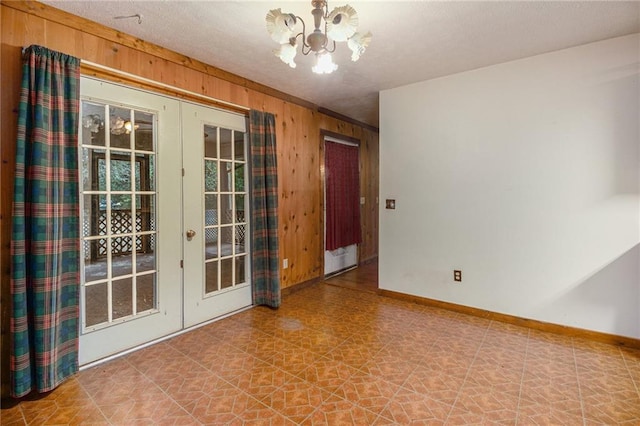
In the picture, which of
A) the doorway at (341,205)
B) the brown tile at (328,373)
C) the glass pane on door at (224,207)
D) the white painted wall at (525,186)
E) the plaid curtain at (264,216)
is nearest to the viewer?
the brown tile at (328,373)

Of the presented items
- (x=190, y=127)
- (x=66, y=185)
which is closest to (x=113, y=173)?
(x=66, y=185)

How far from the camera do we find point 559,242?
2832 mm

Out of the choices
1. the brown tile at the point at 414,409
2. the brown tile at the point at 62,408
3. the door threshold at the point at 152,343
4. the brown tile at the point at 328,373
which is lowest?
the brown tile at the point at 414,409

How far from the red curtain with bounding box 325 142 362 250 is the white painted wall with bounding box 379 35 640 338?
1.09 meters

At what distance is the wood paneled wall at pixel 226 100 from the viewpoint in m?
1.94

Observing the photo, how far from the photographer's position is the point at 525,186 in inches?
117

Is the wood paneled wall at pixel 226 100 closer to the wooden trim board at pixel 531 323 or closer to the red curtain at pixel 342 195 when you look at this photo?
the red curtain at pixel 342 195

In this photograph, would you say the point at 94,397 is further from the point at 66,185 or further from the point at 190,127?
the point at 190,127

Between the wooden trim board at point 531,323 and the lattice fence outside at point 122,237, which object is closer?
the lattice fence outside at point 122,237

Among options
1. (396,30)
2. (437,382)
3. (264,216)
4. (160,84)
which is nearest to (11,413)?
(264,216)

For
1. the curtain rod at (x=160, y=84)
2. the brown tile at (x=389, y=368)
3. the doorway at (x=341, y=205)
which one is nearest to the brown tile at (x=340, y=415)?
the brown tile at (x=389, y=368)

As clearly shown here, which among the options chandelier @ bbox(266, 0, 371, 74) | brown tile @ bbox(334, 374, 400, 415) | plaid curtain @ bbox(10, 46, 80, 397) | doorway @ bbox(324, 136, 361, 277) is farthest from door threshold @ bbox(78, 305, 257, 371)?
chandelier @ bbox(266, 0, 371, 74)

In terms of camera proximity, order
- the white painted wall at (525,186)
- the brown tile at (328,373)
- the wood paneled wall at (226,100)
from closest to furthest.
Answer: the wood paneled wall at (226,100)
the brown tile at (328,373)
the white painted wall at (525,186)

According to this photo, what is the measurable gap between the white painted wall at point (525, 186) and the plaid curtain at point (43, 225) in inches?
120
